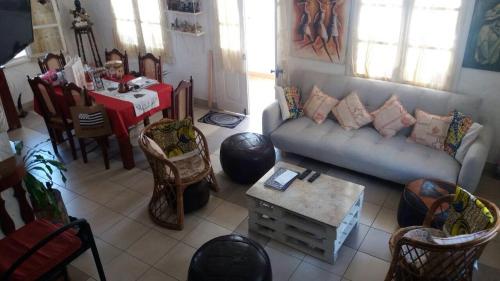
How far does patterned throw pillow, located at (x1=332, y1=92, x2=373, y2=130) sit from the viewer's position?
3871 mm

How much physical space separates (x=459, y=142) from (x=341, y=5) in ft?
5.78

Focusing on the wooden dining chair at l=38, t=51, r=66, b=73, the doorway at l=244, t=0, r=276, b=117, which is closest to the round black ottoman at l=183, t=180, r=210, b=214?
the wooden dining chair at l=38, t=51, r=66, b=73

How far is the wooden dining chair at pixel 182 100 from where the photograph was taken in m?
3.81

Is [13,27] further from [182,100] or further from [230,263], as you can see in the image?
[230,263]

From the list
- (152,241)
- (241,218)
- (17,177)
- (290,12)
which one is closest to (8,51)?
(17,177)

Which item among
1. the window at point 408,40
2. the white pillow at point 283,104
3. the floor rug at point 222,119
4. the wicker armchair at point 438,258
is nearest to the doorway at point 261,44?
the floor rug at point 222,119

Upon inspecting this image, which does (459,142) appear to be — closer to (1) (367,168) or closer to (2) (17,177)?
(1) (367,168)

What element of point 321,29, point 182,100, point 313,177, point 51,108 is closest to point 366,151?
point 313,177

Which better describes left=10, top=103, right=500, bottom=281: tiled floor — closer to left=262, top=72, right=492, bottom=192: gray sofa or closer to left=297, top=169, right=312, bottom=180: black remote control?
left=262, top=72, right=492, bottom=192: gray sofa

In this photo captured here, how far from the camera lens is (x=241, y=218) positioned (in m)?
3.26

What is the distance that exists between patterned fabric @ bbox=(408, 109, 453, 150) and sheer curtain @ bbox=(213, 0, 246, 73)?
2.30 metres

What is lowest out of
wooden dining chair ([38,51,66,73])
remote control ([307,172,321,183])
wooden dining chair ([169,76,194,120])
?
remote control ([307,172,321,183])

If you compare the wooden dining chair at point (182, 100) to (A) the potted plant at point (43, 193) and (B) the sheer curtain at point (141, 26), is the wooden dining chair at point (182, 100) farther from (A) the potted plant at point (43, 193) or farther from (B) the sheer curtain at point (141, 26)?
(B) the sheer curtain at point (141, 26)

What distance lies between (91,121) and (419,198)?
122 inches
